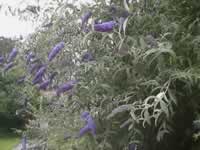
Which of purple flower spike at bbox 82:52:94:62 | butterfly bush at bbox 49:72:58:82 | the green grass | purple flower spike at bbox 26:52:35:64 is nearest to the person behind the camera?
purple flower spike at bbox 82:52:94:62

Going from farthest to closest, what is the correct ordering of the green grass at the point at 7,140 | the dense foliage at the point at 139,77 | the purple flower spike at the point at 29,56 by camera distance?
the green grass at the point at 7,140, the purple flower spike at the point at 29,56, the dense foliage at the point at 139,77

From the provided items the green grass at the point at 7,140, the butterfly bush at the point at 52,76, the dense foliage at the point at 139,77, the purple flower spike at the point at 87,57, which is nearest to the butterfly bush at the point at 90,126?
the dense foliage at the point at 139,77

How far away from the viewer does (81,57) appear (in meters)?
2.59

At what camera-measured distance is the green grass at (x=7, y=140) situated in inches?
352

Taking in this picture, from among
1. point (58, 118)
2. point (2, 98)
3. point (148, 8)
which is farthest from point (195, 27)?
point (2, 98)

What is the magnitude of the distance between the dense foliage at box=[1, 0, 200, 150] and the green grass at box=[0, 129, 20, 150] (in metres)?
6.49

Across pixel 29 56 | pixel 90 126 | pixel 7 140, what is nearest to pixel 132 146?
pixel 90 126

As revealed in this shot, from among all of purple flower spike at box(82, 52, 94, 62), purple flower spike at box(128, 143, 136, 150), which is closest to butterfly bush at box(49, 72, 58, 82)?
purple flower spike at box(82, 52, 94, 62)

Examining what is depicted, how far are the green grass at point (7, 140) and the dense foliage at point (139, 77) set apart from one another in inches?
256

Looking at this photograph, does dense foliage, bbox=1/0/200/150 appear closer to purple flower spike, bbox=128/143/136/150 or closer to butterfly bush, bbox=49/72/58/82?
purple flower spike, bbox=128/143/136/150

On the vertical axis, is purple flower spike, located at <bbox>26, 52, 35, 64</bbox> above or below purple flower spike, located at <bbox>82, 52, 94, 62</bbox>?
below

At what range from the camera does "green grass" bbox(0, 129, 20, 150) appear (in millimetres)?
8953

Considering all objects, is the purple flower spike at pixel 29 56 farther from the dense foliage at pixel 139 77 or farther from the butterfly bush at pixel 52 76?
the dense foliage at pixel 139 77

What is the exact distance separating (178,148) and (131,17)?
0.68m
